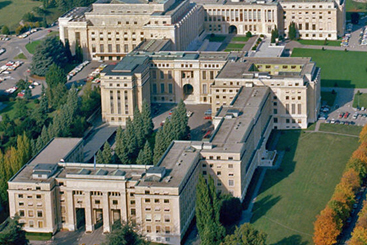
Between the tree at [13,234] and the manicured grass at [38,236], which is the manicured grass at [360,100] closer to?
the manicured grass at [38,236]

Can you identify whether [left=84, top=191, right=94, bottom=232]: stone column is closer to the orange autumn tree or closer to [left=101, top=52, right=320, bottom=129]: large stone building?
the orange autumn tree

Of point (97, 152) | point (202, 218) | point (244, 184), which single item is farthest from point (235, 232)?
point (97, 152)

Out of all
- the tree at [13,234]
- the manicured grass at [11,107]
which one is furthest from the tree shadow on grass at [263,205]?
the manicured grass at [11,107]

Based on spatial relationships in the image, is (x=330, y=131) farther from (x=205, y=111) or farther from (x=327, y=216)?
(x=327, y=216)

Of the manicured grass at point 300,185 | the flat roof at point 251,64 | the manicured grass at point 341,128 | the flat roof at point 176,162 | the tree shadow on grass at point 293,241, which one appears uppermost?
the flat roof at point 176,162

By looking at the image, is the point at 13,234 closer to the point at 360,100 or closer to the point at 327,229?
the point at 327,229

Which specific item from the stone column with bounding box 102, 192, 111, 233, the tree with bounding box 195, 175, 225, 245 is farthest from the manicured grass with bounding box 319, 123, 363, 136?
the stone column with bounding box 102, 192, 111, 233
